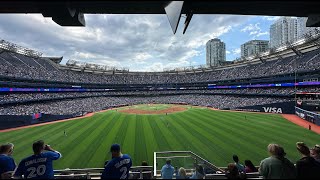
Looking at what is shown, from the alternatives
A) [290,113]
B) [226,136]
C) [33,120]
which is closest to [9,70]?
[33,120]

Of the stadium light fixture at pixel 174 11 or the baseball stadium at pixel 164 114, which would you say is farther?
the baseball stadium at pixel 164 114

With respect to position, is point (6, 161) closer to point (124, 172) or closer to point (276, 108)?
point (124, 172)

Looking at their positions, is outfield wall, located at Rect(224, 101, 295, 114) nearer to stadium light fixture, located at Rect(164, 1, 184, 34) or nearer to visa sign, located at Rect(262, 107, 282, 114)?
visa sign, located at Rect(262, 107, 282, 114)

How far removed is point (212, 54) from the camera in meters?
173

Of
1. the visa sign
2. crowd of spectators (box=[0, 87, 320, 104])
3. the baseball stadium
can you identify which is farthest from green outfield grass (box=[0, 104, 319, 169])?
crowd of spectators (box=[0, 87, 320, 104])

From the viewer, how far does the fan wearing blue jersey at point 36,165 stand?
4.06 metres

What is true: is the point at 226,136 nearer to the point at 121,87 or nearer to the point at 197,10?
the point at 197,10

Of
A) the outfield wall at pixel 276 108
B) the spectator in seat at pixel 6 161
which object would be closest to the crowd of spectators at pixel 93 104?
the outfield wall at pixel 276 108

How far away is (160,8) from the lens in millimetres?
4789

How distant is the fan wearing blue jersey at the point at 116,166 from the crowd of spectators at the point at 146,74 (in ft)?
183

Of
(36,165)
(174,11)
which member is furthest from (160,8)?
(36,165)

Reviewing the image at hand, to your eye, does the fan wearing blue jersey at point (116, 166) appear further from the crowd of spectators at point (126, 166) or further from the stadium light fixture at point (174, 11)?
the stadium light fixture at point (174, 11)

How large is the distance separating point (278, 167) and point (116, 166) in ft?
12.4

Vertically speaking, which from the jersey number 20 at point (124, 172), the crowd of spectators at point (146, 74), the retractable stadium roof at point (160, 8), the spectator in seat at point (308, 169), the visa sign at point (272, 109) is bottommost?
the visa sign at point (272, 109)
